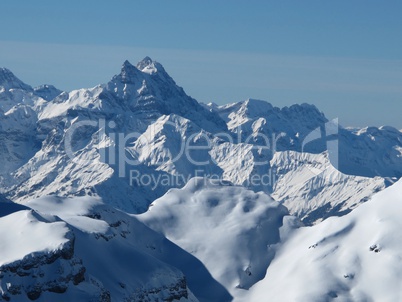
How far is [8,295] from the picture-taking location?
654ft

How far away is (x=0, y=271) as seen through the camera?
200 meters

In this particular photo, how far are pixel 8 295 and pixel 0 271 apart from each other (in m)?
5.14
